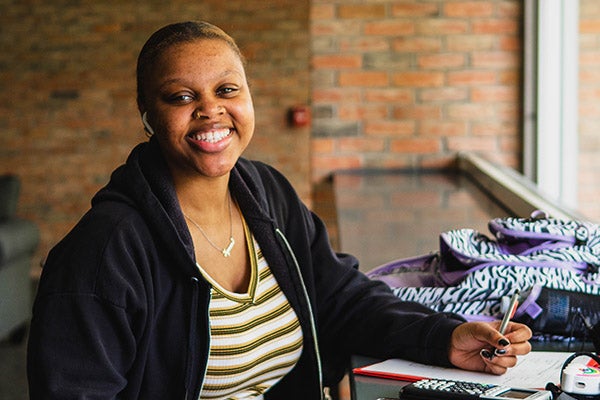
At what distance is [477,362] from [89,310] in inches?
24.6

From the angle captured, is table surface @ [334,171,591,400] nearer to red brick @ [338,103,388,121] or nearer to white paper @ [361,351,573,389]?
white paper @ [361,351,573,389]

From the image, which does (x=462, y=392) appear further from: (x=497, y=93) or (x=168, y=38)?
(x=497, y=93)

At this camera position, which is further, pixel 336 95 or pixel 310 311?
pixel 336 95

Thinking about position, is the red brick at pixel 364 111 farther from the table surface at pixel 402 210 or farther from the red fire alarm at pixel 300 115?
the red fire alarm at pixel 300 115

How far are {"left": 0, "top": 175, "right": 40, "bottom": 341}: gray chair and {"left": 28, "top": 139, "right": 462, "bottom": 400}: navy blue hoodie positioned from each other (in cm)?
359

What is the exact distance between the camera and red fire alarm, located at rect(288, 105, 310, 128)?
6988 mm

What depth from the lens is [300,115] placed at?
22.9ft

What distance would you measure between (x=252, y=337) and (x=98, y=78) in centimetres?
584

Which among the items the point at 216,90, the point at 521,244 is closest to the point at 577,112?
the point at 521,244

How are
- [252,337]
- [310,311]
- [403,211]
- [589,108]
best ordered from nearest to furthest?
[252,337]
[310,311]
[403,211]
[589,108]

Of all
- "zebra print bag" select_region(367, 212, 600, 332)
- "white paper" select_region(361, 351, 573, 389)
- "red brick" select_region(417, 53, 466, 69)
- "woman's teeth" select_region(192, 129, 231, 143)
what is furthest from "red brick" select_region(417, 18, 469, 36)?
"white paper" select_region(361, 351, 573, 389)

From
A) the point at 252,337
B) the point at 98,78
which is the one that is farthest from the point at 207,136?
the point at 98,78

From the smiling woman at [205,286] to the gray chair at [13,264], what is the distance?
358cm

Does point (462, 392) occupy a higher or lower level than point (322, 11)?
lower
